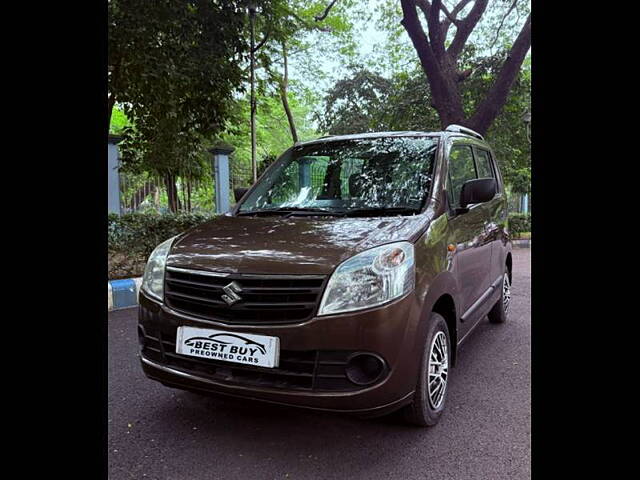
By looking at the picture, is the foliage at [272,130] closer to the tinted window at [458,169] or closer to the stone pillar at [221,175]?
the stone pillar at [221,175]

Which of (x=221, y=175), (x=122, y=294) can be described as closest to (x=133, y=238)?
(x=122, y=294)

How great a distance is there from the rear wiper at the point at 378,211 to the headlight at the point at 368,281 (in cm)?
52

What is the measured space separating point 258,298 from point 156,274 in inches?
27.9

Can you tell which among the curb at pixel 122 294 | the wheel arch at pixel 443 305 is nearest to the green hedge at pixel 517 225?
the curb at pixel 122 294

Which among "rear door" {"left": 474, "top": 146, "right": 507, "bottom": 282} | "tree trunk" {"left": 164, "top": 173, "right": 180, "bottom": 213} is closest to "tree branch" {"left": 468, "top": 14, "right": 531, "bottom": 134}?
"rear door" {"left": 474, "top": 146, "right": 507, "bottom": 282}

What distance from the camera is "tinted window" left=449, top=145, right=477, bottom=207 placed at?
10.1 ft

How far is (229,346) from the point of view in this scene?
7.09 feet

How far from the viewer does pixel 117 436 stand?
2523 mm

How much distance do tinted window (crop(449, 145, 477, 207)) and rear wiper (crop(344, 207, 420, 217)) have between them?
17.1 inches

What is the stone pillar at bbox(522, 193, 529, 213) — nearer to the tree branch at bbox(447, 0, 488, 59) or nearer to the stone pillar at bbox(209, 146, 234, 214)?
the tree branch at bbox(447, 0, 488, 59)
